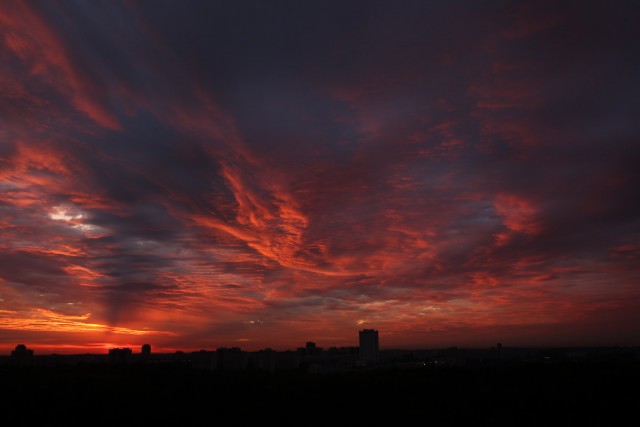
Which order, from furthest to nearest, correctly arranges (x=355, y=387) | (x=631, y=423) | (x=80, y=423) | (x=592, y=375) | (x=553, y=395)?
(x=592, y=375) → (x=355, y=387) → (x=553, y=395) → (x=80, y=423) → (x=631, y=423)

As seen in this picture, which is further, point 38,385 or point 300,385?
point 38,385

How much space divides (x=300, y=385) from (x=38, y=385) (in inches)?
990

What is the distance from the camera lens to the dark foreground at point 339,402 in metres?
32.2

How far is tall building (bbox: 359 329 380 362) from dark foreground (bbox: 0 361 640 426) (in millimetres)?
111127

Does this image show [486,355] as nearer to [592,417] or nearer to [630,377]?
[630,377]

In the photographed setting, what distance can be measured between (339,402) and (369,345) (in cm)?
→ 12501

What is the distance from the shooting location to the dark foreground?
106ft

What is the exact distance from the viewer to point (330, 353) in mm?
186625

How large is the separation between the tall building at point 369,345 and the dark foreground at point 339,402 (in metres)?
111

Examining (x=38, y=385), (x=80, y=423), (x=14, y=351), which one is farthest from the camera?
(x=14, y=351)

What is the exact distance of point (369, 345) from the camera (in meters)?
157

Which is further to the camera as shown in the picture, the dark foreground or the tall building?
the tall building

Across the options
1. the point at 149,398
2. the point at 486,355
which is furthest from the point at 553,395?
the point at 486,355

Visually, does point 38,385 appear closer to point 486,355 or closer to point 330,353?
point 486,355
